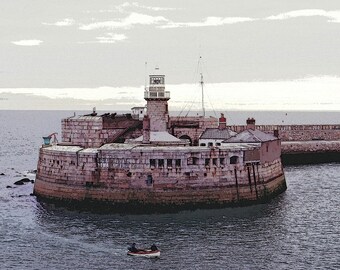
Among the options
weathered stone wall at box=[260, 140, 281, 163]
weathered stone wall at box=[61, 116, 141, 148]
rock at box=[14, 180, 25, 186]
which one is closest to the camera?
weathered stone wall at box=[260, 140, 281, 163]

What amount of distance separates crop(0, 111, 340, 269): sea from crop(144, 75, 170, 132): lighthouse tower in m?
14.8

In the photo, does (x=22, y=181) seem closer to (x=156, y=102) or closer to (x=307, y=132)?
(x=156, y=102)

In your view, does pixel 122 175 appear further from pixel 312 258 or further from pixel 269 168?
pixel 312 258

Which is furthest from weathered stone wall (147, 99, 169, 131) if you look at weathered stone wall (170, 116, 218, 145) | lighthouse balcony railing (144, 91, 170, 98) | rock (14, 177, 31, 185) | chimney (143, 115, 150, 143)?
rock (14, 177, 31, 185)

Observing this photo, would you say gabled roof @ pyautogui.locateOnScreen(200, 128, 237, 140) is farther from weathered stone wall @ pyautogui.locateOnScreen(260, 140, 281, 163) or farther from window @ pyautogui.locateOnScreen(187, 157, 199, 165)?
window @ pyautogui.locateOnScreen(187, 157, 199, 165)

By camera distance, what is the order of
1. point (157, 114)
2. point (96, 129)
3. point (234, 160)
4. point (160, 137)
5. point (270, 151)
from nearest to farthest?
point (234, 160)
point (270, 151)
point (160, 137)
point (96, 129)
point (157, 114)

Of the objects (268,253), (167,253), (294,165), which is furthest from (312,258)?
(294,165)

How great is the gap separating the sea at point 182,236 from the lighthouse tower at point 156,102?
1484 cm

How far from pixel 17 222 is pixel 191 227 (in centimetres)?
1509

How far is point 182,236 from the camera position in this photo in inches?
1864

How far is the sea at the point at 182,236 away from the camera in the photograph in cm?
4131

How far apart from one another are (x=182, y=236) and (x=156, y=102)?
80.7ft

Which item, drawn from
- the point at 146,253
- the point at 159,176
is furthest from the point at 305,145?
the point at 146,253

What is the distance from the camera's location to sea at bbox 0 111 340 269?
4131cm
